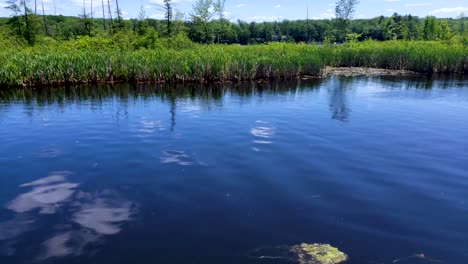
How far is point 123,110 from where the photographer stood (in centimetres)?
1714

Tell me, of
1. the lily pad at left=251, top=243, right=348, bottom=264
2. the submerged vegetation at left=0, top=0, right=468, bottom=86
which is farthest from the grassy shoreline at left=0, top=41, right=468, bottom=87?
the lily pad at left=251, top=243, right=348, bottom=264

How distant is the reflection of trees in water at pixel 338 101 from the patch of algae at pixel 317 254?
1021 centimetres

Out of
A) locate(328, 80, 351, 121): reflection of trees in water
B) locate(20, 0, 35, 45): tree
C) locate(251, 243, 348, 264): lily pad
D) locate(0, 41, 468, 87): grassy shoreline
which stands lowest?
locate(251, 243, 348, 264): lily pad

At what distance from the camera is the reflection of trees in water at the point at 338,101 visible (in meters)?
16.3

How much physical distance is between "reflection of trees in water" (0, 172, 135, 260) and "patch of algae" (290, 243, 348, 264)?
3157 millimetres

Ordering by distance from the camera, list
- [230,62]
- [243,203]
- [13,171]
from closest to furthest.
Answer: [243,203] < [13,171] < [230,62]

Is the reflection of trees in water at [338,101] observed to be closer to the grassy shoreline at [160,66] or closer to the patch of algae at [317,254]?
the grassy shoreline at [160,66]

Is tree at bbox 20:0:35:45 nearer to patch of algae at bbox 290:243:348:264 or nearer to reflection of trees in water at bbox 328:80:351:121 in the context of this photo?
reflection of trees in water at bbox 328:80:351:121

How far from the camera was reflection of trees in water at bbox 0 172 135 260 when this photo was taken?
6117mm

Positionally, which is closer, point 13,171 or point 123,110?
point 13,171

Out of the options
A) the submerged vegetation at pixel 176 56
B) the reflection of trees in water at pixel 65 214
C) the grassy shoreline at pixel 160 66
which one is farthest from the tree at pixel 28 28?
the reflection of trees in water at pixel 65 214

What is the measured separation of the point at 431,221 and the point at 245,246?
11.7 feet

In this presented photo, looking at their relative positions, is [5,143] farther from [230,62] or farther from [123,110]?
[230,62]

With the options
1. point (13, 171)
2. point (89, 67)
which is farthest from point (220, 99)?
point (13, 171)
